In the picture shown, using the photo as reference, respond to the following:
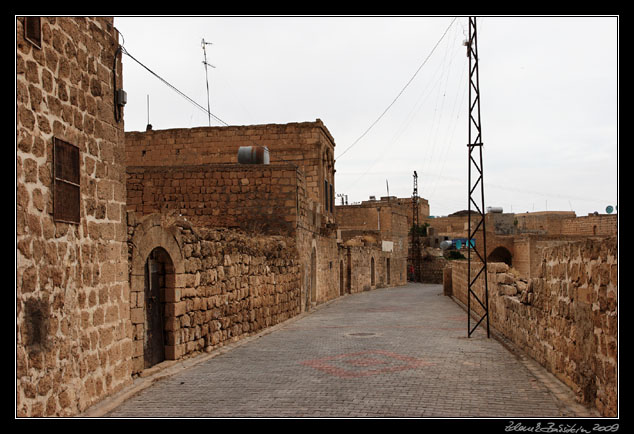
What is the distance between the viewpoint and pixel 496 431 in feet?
18.0

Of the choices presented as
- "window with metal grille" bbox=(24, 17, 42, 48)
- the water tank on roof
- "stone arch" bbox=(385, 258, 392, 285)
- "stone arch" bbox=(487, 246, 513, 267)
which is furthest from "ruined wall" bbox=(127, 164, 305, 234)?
"stone arch" bbox=(487, 246, 513, 267)

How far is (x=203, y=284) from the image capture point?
11.2 meters

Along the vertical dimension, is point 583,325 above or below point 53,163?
below

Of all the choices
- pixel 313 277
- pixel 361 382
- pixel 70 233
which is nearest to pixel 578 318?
pixel 361 382

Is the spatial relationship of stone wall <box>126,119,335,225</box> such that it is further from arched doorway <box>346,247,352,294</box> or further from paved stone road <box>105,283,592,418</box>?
paved stone road <box>105,283,592,418</box>

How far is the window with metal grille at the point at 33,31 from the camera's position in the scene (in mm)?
5852

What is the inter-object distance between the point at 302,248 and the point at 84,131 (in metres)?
13.5

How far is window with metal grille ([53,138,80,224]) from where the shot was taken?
6.29 meters

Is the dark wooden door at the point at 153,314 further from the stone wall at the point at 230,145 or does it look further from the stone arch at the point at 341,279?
the stone arch at the point at 341,279

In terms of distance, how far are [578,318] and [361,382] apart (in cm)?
285

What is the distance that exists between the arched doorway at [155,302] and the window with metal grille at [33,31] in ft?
13.0

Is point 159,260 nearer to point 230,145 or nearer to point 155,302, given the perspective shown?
point 155,302

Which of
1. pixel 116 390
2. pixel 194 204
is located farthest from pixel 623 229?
pixel 194 204

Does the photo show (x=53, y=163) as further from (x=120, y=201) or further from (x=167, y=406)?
(x=167, y=406)
